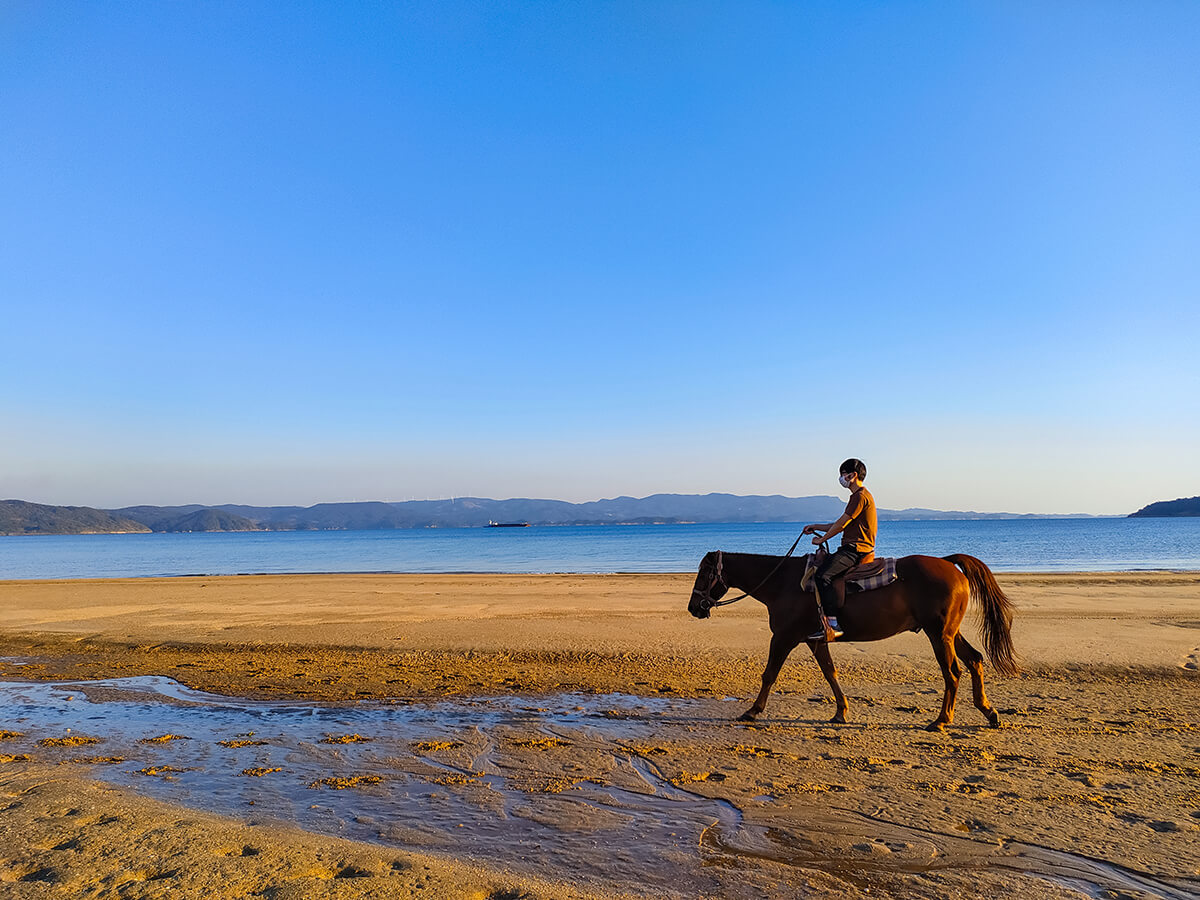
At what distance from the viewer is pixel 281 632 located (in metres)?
A: 16.4

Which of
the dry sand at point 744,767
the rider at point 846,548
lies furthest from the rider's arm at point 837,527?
the dry sand at point 744,767

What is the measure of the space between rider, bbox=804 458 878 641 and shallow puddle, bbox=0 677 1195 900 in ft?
5.77

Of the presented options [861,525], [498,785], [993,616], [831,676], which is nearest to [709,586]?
[831,676]

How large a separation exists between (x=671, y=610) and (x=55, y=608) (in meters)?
18.5

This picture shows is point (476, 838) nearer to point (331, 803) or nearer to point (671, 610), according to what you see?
point (331, 803)

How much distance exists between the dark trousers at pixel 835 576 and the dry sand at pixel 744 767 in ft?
4.42

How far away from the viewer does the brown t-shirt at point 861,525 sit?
8.53 meters

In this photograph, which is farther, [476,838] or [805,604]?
[805,604]

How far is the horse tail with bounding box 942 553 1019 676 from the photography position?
28.7ft

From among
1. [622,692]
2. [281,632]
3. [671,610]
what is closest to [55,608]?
[281,632]

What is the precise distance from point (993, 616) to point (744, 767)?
4.18 m

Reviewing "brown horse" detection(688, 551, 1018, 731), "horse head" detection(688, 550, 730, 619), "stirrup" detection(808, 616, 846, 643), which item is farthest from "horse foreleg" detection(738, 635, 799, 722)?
"horse head" detection(688, 550, 730, 619)

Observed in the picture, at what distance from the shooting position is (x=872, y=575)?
856cm

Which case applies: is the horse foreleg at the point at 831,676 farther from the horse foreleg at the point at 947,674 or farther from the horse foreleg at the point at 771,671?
the horse foreleg at the point at 947,674
